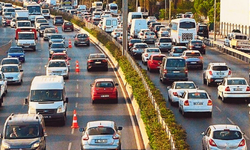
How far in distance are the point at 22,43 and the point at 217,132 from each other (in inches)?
2014

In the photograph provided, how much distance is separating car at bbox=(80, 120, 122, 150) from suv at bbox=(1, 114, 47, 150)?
1.62 m

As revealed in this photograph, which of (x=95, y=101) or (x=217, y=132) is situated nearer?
A: (x=217, y=132)

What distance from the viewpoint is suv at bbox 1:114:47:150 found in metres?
24.7

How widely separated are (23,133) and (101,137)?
9.20ft

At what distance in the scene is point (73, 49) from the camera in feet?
247

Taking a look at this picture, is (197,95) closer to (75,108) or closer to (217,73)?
(75,108)

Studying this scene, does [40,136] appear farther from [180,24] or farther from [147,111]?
[180,24]

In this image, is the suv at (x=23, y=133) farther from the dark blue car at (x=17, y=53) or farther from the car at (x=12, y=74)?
the dark blue car at (x=17, y=53)

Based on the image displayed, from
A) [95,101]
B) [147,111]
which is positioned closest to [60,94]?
[147,111]

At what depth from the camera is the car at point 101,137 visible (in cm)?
2495

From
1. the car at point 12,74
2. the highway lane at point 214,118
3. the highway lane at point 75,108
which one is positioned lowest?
the highway lane at point 75,108

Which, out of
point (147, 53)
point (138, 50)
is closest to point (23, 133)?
point (147, 53)

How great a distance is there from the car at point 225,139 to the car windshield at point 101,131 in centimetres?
343

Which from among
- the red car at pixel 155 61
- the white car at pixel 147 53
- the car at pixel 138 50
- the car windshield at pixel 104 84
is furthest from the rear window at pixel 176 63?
the car at pixel 138 50
